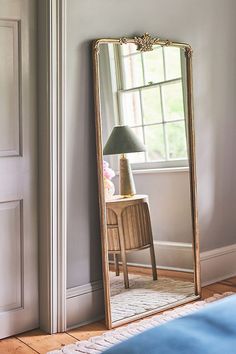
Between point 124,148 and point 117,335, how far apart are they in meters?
1.04

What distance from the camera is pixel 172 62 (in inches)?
130

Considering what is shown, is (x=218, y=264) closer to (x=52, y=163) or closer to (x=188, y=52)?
(x=188, y=52)

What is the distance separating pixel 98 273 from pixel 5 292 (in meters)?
0.56

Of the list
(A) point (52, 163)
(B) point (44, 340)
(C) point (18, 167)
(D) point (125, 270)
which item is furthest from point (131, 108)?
(B) point (44, 340)

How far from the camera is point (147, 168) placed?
3.12 m

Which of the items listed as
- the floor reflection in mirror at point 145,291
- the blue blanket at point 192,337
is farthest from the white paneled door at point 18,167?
the blue blanket at point 192,337

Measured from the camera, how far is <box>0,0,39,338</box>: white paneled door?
2693mm

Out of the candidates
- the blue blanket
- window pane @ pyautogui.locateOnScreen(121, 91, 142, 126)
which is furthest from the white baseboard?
the blue blanket

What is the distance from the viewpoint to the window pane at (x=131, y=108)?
2.99 metres

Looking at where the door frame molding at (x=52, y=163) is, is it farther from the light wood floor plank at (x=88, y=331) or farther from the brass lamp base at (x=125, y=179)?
the brass lamp base at (x=125, y=179)

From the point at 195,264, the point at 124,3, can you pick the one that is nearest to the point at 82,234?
the point at 195,264

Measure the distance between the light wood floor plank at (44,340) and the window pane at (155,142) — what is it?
3.78 feet

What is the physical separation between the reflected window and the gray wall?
0.54 feet

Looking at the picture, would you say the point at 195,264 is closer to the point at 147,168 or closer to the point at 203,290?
the point at 203,290
